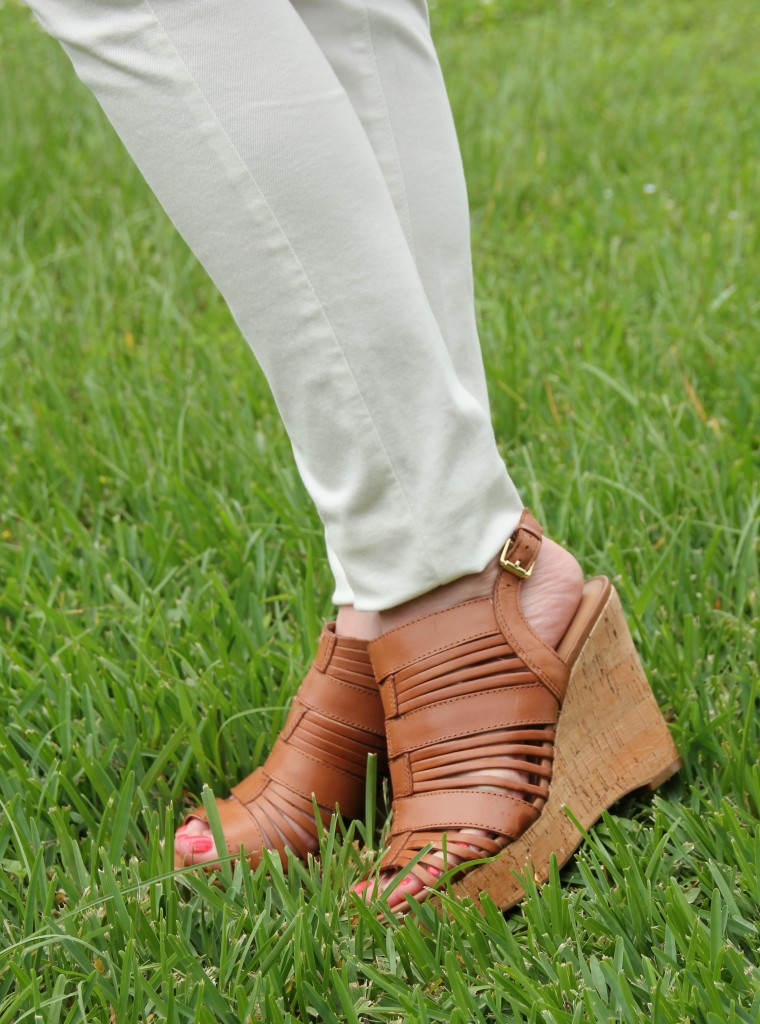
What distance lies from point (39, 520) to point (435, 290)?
1021 millimetres

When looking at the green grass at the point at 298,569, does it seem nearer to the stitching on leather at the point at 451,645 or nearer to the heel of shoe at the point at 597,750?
the heel of shoe at the point at 597,750

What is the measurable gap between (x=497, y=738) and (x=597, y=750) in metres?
0.12

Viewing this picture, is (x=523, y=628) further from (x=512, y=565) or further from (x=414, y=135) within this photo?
(x=414, y=135)

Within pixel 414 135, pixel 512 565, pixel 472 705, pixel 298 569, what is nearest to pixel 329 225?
pixel 414 135

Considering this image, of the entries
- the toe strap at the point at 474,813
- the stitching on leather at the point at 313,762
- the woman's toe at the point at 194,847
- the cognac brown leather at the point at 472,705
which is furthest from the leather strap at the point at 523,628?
the woman's toe at the point at 194,847

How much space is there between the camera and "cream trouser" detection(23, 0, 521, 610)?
3.40ft

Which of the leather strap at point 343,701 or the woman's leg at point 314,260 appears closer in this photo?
the woman's leg at point 314,260

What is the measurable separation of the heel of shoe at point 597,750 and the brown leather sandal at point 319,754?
0.70 ft

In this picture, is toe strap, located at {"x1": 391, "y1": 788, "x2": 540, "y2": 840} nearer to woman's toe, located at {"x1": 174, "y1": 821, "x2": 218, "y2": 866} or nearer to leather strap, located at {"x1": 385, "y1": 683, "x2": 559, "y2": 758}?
leather strap, located at {"x1": 385, "y1": 683, "x2": 559, "y2": 758}

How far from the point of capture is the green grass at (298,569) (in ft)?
3.36

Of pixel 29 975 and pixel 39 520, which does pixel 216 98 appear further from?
pixel 39 520

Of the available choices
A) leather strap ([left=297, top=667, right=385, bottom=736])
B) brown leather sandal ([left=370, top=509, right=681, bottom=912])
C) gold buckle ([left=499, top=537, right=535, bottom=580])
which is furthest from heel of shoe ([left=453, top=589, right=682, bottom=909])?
leather strap ([left=297, top=667, right=385, bottom=736])

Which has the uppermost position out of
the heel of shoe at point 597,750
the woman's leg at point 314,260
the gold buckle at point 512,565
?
the woman's leg at point 314,260

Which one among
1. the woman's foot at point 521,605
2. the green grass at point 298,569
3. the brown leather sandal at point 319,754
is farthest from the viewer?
the brown leather sandal at point 319,754
